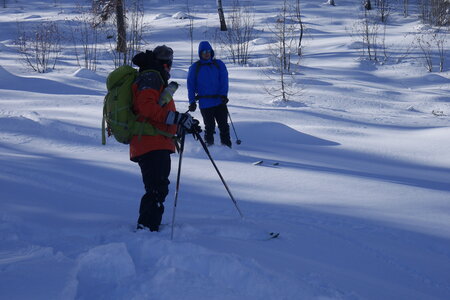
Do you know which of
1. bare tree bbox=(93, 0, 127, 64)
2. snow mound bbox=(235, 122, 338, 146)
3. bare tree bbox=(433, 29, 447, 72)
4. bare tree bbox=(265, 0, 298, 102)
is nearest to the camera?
snow mound bbox=(235, 122, 338, 146)

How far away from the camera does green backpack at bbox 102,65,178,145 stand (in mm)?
3424

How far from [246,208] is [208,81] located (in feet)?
9.20

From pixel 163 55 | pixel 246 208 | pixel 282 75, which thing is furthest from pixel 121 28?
pixel 163 55

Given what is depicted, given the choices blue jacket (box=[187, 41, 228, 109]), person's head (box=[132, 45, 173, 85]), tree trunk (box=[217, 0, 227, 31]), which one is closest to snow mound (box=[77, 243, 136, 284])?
person's head (box=[132, 45, 173, 85])

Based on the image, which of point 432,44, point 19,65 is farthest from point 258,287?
point 432,44

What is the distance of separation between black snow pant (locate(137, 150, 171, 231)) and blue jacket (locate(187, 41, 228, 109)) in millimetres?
3257

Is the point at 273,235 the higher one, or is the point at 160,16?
the point at 160,16

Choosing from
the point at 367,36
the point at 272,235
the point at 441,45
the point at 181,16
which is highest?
the point at 181,16

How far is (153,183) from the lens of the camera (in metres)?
3.62

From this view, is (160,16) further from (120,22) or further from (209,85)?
(209,85)

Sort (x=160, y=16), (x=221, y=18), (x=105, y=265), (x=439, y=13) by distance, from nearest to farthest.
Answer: (x=105, y=265), (x=439, y=13), (x=221, y=18), (x=160, y=16)

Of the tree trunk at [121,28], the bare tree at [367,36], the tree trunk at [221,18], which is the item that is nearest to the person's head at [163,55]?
the tree trunk at [121,28]

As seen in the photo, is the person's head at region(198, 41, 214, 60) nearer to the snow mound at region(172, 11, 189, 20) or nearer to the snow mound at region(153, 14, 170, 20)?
the snow mound at region(172, 11, 189, 20)

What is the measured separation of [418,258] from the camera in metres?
3.43
